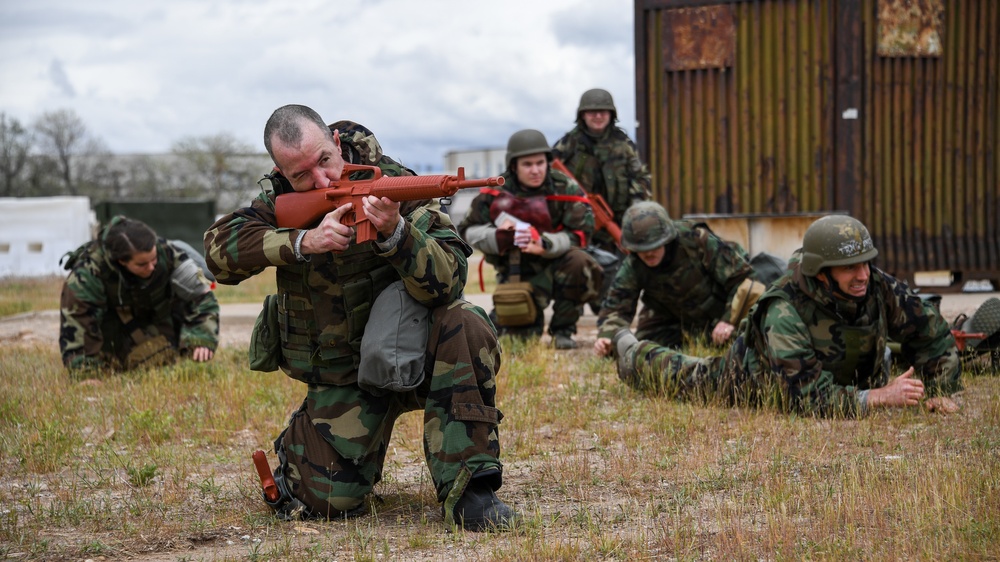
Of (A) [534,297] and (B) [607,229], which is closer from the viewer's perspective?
(A) [534,297]

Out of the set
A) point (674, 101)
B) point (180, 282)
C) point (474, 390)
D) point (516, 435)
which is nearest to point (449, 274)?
point (474, 390)

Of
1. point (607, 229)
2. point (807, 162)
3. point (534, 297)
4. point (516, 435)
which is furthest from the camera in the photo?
point (807, 162)

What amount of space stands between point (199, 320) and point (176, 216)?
44.6 ft

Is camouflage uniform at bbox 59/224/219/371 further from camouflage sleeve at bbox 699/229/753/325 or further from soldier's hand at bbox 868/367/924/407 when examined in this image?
soldier's hand at bbox 868/367/924/407

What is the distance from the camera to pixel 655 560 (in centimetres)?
355

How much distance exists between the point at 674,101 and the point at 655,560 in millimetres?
8930

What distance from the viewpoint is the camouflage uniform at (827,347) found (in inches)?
226

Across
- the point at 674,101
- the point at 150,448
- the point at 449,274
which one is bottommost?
the point at 150,448

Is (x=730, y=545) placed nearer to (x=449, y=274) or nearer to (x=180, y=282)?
(x=449, y=274)

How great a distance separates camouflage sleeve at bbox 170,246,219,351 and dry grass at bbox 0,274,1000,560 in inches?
38.2

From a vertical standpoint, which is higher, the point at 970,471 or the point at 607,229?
the point at 607,229

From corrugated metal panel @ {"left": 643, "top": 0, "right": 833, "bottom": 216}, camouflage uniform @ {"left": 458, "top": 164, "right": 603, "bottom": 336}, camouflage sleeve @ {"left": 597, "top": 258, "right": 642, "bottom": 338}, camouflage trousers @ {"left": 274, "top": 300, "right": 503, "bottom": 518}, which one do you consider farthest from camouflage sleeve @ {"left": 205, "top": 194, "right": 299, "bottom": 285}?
corrugated metal panel @ {"left": 643, "top": 0, "right": 833, "bottom": 216}

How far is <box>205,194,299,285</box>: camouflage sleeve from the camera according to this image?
4156 millimetres

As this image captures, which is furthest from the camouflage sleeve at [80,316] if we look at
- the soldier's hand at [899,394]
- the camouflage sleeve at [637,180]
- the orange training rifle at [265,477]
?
the soldier's hand at [899,394]
